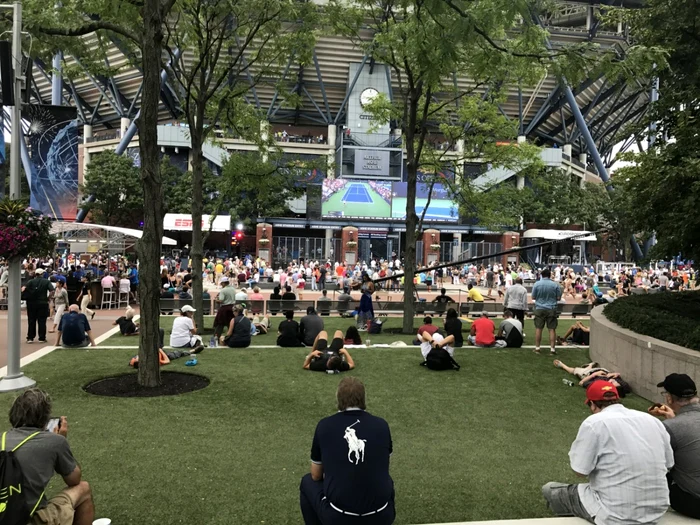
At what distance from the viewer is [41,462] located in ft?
10.4

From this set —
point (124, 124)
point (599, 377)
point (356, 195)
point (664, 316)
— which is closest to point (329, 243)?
point (356, 195)

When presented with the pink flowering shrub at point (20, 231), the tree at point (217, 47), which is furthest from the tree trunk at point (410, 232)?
the pink flowering shrub at point (20, 231)

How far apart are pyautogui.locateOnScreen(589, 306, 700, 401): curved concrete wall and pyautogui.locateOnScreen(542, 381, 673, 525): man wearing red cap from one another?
464cm

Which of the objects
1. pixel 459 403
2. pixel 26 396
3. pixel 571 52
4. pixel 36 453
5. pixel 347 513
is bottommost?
pixel 459 403

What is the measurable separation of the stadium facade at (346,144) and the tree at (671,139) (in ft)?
122

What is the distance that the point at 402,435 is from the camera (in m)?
6.30

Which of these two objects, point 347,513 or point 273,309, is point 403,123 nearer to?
point 273,309

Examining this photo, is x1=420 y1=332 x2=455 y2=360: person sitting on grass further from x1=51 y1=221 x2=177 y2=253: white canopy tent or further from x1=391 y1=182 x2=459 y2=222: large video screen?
x1=391 y1=182 x2=459 y2=222: large video screen

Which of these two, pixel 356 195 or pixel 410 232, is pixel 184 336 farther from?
pixel 356 195

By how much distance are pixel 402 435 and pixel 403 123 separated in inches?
423

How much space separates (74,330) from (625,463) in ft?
36.6

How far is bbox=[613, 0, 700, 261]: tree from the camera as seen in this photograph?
898cm

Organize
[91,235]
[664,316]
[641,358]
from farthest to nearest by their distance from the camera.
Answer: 1. [91,235]
2. [664,316]
3. [641,358]

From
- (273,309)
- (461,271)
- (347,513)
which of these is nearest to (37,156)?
(273,309)
